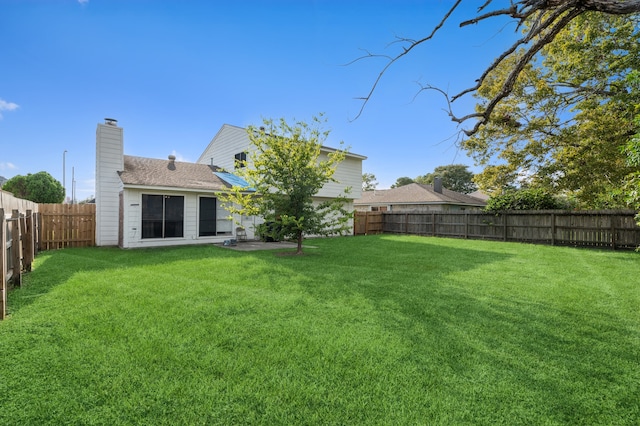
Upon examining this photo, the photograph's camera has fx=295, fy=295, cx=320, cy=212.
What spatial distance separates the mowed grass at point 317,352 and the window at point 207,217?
7167 mm

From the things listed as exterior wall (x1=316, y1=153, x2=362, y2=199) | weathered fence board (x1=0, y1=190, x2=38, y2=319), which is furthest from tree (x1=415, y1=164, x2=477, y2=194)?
weathered fence board (x1=0, y1=190, x2=38, y2=319)

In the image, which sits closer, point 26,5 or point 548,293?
point 548,293

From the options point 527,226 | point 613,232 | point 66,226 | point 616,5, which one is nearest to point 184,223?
point 66,226

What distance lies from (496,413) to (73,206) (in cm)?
1524

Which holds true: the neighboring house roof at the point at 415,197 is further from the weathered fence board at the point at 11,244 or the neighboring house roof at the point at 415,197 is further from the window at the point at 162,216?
the weathered fence board at the point at 11,244

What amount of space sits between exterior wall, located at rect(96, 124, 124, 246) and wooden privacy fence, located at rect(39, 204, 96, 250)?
408mm

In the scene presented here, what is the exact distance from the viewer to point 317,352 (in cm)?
313

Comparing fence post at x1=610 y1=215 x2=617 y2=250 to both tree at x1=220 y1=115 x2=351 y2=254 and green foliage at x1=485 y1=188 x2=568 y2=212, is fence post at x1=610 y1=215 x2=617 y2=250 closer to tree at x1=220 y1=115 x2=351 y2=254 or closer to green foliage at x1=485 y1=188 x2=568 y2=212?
green foliage at x1=485 y1=188 x2=568 y2=212

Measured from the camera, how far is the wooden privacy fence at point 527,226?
12.5 m

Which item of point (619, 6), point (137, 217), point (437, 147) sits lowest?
A: point (137, 217)

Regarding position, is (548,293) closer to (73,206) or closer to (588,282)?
(588,282)

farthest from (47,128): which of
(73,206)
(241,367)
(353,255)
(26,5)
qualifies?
(241,367)

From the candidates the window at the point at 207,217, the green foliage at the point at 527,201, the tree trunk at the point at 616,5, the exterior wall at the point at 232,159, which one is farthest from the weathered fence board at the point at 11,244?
the green foliage at the point at 527,201

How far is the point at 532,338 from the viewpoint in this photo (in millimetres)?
3588
